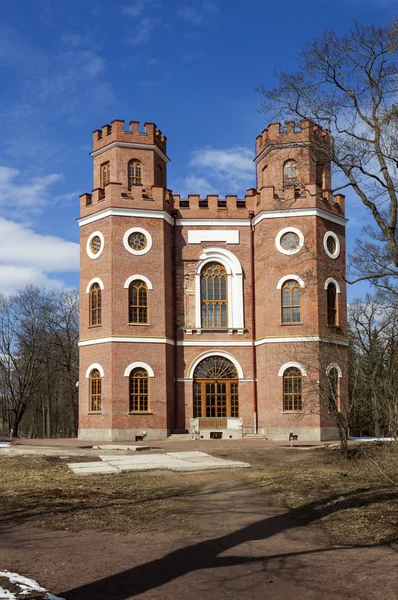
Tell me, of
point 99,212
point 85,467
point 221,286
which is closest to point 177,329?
point 221,286

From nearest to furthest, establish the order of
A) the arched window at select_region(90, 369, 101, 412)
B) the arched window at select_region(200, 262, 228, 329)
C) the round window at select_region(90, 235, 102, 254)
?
the arched window at select_region(90, 369, 101, 412) < the round window at select_region(90, 235, 102, 254) < the arched window at select_region(200, 262, 228, 329)

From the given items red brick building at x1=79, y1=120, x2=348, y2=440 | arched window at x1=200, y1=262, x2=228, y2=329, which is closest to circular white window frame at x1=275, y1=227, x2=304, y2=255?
red brick building at x1=79, y1=120, x2=348, y2=440

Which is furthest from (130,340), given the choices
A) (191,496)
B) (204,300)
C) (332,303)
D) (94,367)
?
(191,496)

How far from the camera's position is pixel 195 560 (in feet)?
23.3

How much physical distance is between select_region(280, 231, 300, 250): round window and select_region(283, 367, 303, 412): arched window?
17.2ft

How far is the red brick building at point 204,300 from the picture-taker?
28703 millimetres

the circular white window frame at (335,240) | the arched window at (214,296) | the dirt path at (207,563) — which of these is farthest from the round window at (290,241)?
the dirt path at (207,563)

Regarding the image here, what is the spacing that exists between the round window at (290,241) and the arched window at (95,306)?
829 cm

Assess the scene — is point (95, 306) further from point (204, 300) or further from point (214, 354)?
point (214, 354)

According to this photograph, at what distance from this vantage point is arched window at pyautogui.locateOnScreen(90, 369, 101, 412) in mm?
29297

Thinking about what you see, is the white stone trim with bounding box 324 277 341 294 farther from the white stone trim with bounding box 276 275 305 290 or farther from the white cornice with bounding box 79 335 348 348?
the white cornice with bounding box 79 335 348 348

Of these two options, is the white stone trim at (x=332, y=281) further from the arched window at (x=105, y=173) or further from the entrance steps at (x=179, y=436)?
the arched window at (x=105, y=173)

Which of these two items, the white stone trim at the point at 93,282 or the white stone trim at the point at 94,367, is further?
the white stone trim at the point at 93,282

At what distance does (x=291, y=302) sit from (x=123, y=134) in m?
10.9
